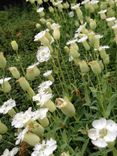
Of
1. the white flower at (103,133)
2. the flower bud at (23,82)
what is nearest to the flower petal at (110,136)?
the white flower at (103,133)

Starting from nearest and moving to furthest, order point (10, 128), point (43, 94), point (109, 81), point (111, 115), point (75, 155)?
point (75, 155)
point (43, 94)
point (111, 115)
point (109, 81)
point (10, 128)

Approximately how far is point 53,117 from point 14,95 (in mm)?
1000

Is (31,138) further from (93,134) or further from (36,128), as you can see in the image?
(93,134)

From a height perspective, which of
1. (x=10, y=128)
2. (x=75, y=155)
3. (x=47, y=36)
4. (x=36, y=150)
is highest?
(x=47, y=36)

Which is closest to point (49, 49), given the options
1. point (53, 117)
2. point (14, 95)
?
point (53, 117)

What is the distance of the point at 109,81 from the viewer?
2.87m

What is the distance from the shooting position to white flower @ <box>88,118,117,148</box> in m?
1.75

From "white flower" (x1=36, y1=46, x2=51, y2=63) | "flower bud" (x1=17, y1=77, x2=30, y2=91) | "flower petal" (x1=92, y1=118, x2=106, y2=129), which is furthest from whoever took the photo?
"white flower" (x1=36, y1=46, x2=51, y2=63)

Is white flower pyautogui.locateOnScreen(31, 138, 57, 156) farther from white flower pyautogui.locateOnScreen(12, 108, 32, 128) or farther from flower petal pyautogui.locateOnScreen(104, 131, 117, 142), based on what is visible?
flower petal pyautogui.locateOnScreen(104, 131, 117, 142)

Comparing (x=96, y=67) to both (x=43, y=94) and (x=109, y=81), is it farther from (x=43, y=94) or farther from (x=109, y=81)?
(x=109, y=81)

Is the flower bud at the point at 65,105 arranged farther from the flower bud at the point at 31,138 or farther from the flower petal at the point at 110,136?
the flower petal at the point at 110,136

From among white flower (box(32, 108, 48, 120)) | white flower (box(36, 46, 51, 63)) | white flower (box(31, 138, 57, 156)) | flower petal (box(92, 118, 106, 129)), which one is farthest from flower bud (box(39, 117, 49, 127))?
white flower (box(36, 46, 51, 63))

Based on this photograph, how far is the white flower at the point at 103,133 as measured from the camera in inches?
68.8

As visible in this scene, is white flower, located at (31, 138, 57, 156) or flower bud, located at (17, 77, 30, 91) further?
flower bud, located at (17, 77, 30, 91)
